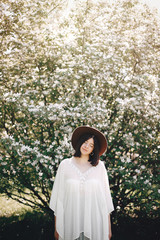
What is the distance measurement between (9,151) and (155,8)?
596 centimetres

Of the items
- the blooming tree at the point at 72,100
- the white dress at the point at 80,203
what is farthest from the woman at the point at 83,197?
the blooming tree at the point at 72,100

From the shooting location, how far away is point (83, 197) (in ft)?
9.37

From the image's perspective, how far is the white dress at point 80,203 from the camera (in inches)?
111

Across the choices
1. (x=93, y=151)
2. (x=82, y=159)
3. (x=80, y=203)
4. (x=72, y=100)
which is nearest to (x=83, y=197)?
(x=80, y=203)

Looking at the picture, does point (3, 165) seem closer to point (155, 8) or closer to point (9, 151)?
point (9, 151)

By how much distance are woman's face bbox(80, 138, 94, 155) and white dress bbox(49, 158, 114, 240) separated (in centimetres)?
20

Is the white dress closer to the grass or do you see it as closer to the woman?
the woman

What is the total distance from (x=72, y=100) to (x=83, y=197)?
88.1 inches

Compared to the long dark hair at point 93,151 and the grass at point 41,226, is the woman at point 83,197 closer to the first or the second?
the long dark hair at point 93,151

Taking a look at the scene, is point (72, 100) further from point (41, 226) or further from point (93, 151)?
point (41, 226)

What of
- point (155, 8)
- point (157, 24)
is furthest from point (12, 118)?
point (155, 8)

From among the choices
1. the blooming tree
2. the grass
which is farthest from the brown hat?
the grass

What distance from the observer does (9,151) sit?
4.09 m

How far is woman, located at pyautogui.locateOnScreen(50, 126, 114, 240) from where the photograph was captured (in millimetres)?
2838
